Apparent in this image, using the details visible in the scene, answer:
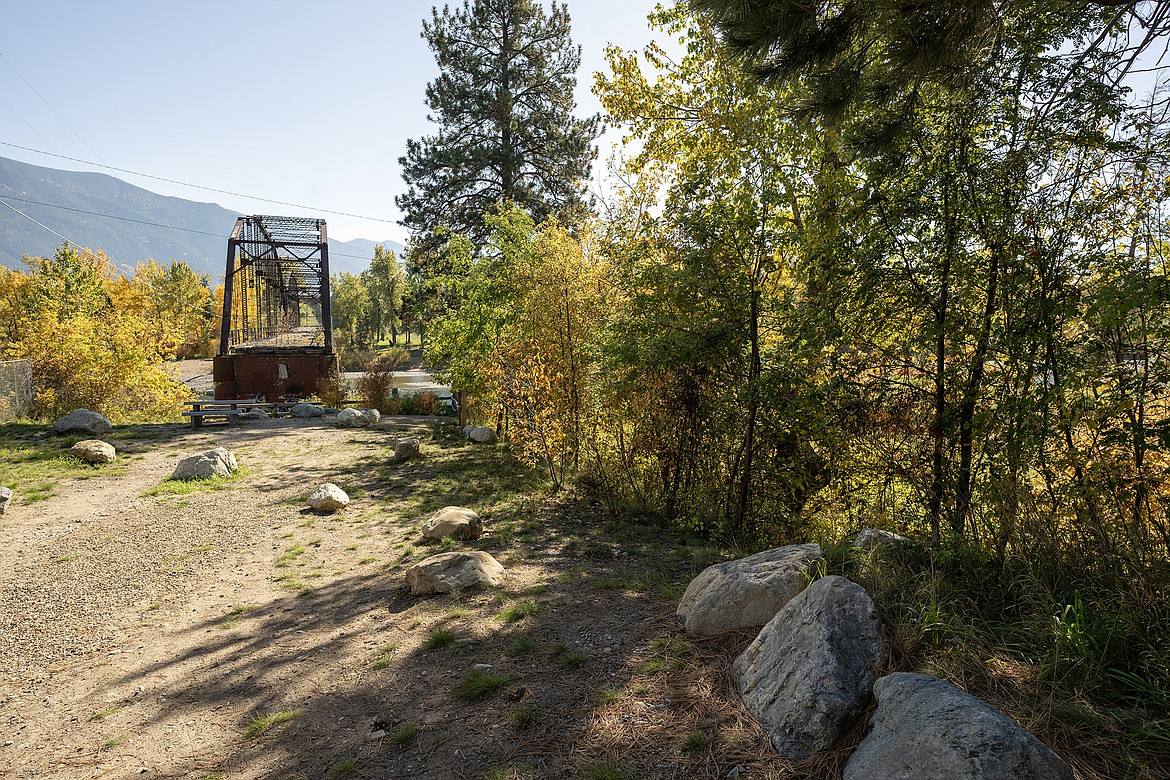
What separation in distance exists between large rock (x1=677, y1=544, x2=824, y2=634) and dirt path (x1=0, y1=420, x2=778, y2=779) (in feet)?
0.61

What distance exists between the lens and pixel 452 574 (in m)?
4.30

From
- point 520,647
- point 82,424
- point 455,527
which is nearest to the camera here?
point 520,647

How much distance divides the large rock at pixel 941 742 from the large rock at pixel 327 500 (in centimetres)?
597

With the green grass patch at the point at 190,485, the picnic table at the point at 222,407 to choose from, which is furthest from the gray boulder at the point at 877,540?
the picnic table at the point at 222,407

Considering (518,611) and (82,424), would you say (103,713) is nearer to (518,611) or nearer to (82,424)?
(518,611)

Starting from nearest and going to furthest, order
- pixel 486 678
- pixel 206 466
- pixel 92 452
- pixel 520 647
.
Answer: pixel 486 678, pixel 520 647, pixel 206 466, pixel 92 452

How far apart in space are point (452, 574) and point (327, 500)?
118 inches

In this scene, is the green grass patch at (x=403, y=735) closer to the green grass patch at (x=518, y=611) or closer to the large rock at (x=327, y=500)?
the green grass patch at (x=518, y=611)

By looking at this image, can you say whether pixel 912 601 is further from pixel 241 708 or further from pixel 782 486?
pixel 241 708

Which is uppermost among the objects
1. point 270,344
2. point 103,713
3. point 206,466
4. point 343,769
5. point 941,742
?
point 270,344

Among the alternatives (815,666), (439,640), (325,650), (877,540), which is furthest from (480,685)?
(877,540)

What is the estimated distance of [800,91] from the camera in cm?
395

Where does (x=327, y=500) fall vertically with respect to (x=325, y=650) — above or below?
above

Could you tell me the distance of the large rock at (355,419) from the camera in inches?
508
